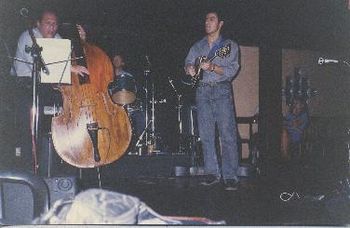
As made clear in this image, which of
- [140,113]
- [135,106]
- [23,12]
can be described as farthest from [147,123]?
[23,12]

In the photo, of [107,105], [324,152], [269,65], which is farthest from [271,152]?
[107,105]

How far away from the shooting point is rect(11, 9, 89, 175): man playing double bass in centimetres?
346

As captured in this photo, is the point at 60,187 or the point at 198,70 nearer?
the point at 60,187

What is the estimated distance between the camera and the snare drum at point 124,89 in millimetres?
5727

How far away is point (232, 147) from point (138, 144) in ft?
10.8

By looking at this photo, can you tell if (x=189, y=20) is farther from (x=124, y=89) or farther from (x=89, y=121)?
(x=89, y=121)

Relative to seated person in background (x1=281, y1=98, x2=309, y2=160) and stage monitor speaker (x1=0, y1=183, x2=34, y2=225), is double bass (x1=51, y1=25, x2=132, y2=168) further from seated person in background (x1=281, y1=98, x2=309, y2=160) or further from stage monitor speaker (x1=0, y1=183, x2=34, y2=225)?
seated person in background (x1=281, y1=98, x2=309, y2=160)

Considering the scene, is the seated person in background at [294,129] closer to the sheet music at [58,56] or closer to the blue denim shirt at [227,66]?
the blue denim shirt at [227,66]

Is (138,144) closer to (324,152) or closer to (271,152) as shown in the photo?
(271,152)

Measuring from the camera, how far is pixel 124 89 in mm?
5934

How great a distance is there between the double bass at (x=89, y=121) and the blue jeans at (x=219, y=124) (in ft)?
2.84

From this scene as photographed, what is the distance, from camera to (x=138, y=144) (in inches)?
276

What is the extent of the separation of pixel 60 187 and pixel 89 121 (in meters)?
1.55

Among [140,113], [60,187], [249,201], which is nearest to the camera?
[60,187]
